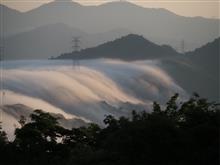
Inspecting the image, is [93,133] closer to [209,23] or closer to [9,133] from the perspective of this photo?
[9,133]

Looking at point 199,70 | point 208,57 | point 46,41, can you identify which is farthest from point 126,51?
point 46,41

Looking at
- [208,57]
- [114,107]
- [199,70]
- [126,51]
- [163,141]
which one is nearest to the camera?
[163,141]

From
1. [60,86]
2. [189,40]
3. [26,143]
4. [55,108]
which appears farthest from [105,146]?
[189,40]

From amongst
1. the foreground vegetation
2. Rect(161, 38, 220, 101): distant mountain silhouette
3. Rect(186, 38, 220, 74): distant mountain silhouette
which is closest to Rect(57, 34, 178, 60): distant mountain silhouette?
Rect(161, 38, 220, 101): distant mountain silhouette

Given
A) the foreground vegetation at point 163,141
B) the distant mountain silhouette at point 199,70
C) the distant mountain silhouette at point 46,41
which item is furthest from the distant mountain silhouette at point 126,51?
the distant mountain silhouette at point 46,41

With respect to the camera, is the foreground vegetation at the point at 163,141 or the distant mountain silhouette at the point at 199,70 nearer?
the foreground vegetation at the point at 163,141

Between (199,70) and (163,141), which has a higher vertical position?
(199,70)

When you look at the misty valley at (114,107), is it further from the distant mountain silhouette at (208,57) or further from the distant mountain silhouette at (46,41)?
the distant mountain silhouette at (46,41)

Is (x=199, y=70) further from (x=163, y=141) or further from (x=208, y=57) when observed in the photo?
(x=163, y=141)
